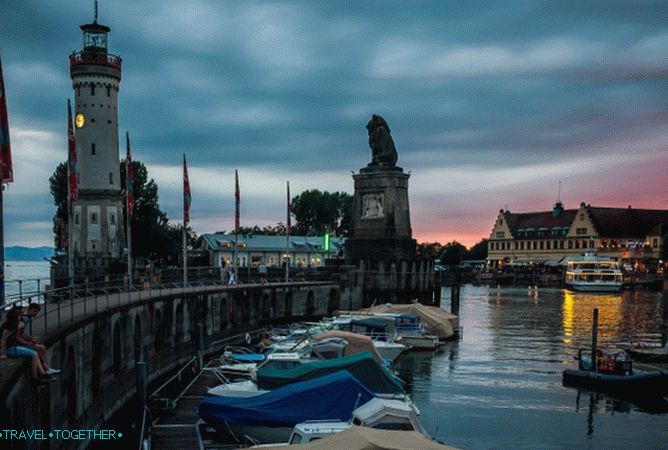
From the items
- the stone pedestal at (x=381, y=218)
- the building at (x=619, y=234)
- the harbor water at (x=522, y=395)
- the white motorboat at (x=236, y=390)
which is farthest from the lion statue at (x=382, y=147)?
the building at (x=619, y=234)

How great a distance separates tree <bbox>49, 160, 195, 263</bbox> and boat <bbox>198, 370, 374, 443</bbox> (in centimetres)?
9936

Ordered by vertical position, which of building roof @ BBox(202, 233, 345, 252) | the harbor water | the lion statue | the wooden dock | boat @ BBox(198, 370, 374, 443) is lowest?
the harbor water

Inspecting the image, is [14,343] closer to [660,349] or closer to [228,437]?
[228,437]

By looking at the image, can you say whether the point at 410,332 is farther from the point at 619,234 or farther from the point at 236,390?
the point at 619,234

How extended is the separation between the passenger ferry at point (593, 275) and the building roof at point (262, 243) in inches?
2119

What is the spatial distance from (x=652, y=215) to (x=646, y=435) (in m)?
177

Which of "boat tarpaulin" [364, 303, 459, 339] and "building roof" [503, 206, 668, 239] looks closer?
"boat tarpaulin" [364, 303, 459, 339]

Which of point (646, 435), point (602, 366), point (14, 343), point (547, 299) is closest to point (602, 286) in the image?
point (547, 299)

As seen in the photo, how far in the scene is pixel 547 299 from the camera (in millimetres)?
132500

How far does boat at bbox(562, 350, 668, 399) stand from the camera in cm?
4319

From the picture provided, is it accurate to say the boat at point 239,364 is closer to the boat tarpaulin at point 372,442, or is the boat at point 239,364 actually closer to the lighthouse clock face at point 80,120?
the boat tarpaulin at point 372,442

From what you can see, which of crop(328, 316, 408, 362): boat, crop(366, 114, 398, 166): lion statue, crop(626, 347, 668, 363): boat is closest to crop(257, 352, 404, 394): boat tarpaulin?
crop(328, 316, 408, 362): boat

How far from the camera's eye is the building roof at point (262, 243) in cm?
13975

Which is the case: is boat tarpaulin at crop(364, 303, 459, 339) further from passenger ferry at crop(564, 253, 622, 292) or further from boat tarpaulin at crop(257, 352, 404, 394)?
passenger ferry at crop(564, 253, 622, 292)
